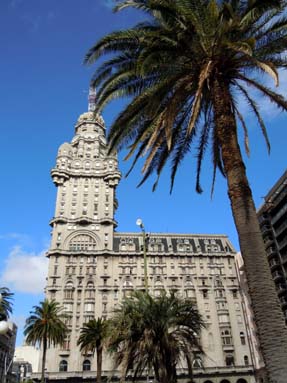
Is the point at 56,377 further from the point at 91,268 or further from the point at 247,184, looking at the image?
the point at 247,184

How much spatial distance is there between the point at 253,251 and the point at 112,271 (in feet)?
208

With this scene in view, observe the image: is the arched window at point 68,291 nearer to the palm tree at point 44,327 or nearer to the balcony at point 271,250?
the palm tree at point 44,327

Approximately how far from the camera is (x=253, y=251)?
1073 cm

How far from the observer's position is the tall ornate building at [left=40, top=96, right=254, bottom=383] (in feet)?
217

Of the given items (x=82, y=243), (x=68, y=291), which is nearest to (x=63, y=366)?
(x=68, y=291)

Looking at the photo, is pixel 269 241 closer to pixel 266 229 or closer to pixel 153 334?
pixel 266 229

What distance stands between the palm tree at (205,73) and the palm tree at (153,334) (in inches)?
490

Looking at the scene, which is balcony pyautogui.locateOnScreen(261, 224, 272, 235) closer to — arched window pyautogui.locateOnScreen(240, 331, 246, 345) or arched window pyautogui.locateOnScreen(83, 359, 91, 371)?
arched window pyautogui.locateOnScreen(240, 331, 246, 345)

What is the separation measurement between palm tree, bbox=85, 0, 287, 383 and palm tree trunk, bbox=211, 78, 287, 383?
28mm

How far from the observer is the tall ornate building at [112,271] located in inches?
2606

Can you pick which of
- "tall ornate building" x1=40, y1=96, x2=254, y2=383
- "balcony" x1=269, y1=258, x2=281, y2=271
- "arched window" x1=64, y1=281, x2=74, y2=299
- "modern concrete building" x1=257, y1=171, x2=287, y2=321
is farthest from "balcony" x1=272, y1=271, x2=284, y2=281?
"arched window" x1=64, y1=281, x2=74, y2=299

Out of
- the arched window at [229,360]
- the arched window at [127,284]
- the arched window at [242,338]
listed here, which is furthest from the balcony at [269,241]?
the arched window at [127,284]

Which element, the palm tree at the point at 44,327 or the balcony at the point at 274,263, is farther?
the balcony at the point at 274,263

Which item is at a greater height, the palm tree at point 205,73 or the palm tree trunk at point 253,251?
the palm tree at point 205,73
